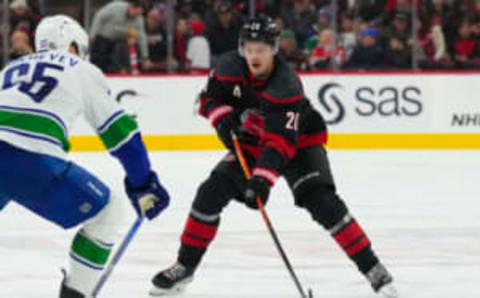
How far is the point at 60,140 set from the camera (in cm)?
410

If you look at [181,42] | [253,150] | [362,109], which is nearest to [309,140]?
[253,150]

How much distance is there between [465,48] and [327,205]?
24.0ft

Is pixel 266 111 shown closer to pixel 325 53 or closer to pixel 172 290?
pixel 172 290

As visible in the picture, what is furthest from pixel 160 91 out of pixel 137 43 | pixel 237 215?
pixel 237 215

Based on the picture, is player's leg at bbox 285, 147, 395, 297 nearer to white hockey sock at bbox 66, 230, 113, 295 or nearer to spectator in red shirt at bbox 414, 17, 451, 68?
white hockey sock at bbox 66, 230, 113, 295

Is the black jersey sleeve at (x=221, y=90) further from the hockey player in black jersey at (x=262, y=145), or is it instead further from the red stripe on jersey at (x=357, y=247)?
the red stripe on jersey at (x=357, y=247)

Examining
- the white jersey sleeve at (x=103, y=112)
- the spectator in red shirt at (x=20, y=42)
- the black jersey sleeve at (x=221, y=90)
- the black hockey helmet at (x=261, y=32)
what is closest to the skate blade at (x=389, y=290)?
the black jersey sleeve at (x=221, y=90)

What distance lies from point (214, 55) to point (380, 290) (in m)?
7.00

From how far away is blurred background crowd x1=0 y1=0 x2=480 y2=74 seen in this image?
12.0 meters

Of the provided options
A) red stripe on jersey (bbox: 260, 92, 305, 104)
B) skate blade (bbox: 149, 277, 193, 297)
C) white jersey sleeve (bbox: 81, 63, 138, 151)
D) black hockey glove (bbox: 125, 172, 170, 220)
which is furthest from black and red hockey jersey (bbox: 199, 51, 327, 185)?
white jersey sleeve (bbox: 81, 63, 138, 151)

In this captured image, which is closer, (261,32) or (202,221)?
(261,32)

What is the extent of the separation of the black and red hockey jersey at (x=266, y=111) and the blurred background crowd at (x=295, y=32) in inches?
264

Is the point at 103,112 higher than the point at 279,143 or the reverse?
higher

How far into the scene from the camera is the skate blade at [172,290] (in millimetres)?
5336
